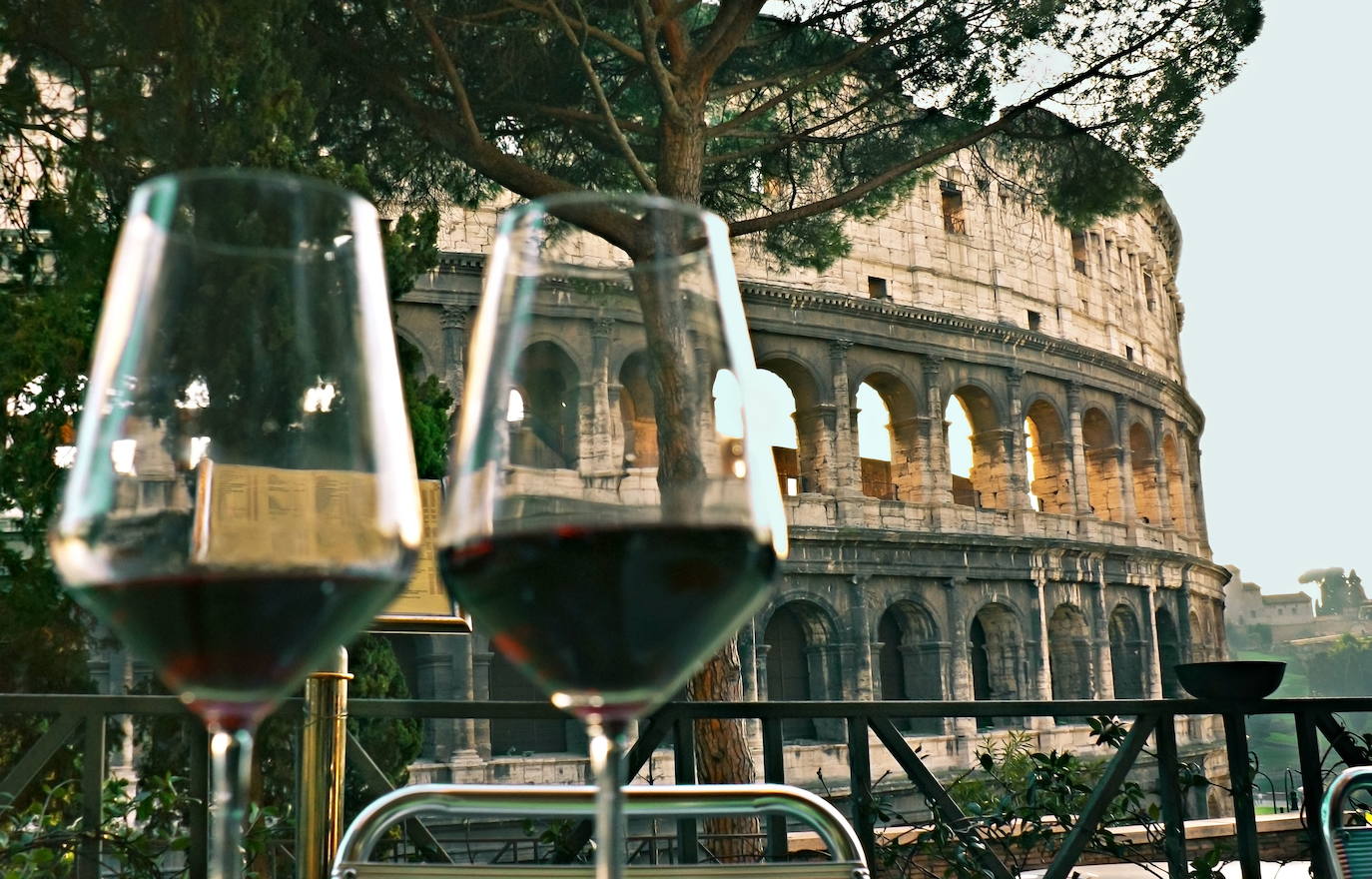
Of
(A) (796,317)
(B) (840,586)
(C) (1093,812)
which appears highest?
(A) (796,317)

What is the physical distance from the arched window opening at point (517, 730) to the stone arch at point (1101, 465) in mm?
11093

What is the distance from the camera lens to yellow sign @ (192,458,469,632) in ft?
1.77

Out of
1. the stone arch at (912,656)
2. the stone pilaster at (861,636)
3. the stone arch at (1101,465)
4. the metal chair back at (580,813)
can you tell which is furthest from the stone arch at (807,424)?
the metal chair back at (580,813)

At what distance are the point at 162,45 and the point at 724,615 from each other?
8.04m

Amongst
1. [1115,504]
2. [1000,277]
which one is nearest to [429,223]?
[1000,277]

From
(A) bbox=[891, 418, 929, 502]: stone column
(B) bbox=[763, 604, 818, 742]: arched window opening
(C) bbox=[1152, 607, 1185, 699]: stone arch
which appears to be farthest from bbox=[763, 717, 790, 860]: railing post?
(C) bbox=[1152, 607, 1185, 699]: stone arch

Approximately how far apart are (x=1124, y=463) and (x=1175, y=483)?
2.95m

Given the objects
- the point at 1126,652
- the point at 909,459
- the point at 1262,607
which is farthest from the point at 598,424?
the point at 1262,607

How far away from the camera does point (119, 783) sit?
3395 mm

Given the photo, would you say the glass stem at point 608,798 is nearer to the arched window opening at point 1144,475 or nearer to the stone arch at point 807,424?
the stone arch at point 807,424

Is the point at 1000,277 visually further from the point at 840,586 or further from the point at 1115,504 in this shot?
the point at 840,586

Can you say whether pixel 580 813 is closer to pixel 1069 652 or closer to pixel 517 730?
pixel 517 730

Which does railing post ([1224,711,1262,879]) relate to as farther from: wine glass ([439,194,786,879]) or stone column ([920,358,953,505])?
stone column ([920,358,953,505])

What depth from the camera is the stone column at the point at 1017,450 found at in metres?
22.6
